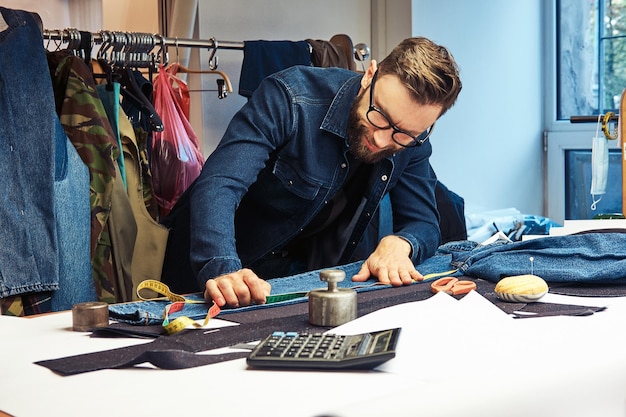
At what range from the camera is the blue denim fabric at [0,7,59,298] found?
6.57 feet

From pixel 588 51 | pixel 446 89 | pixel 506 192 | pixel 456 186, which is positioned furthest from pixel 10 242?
pixel 588 51

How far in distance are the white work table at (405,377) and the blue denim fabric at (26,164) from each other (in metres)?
0.52

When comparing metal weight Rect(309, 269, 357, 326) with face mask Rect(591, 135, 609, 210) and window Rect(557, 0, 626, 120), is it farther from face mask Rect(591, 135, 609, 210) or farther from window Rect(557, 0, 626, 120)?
window Rect(557, 0, 626, 120)

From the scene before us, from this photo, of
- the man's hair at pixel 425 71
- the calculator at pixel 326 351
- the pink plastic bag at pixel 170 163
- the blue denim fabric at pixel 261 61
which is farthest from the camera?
the blue denim fabric at pixel 261 61

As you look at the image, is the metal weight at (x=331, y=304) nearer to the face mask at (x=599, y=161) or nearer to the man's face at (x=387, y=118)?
the man's face at (x=387, y=118)

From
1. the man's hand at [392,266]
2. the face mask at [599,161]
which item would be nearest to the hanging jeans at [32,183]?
the man's hand at [392,266]

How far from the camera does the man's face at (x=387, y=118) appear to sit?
196 cm

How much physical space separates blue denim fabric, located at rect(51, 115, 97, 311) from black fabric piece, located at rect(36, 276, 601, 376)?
2.68ft

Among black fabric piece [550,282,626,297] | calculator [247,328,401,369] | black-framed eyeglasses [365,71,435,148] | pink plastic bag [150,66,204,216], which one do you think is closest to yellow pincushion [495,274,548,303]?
black fabric piece [550,282,626,297]

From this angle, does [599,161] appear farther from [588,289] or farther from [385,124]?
[588,289]

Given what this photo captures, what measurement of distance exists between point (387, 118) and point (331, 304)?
0.72 metres

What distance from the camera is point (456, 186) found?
437 cm

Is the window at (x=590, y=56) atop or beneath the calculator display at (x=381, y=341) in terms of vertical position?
atop

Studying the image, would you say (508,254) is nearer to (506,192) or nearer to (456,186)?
(456,186)
